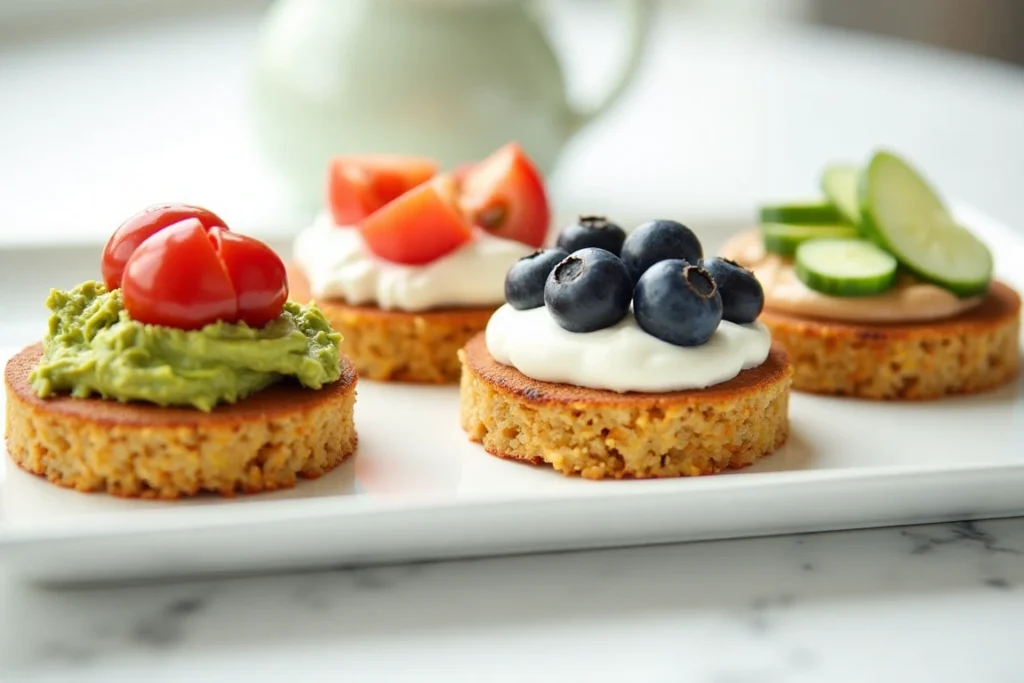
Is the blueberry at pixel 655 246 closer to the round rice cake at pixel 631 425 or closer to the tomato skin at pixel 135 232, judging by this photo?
the round rice cake at pixel 631 425

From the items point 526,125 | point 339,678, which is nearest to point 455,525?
point 339,678

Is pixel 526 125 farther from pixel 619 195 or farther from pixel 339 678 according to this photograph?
pixel 339 678

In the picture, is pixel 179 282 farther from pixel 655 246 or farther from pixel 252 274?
pixel 655 246

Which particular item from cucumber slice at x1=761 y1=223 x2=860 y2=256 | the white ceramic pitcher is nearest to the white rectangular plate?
cucumber slice at x1=761 y1=223 x2=860 y2=256

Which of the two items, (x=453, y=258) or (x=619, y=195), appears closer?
(x=453, y=258)

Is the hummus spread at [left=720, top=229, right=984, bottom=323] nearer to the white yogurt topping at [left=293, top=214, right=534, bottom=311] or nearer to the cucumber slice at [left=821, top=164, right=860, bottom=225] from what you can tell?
the cucumber slice at [left=821, top=164, right=860, bottom=225]

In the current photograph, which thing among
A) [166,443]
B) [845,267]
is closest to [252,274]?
[166,443]

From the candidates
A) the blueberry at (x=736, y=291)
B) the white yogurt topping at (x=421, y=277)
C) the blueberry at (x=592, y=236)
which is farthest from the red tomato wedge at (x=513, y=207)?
the blueberry at (x=736, y=291)
